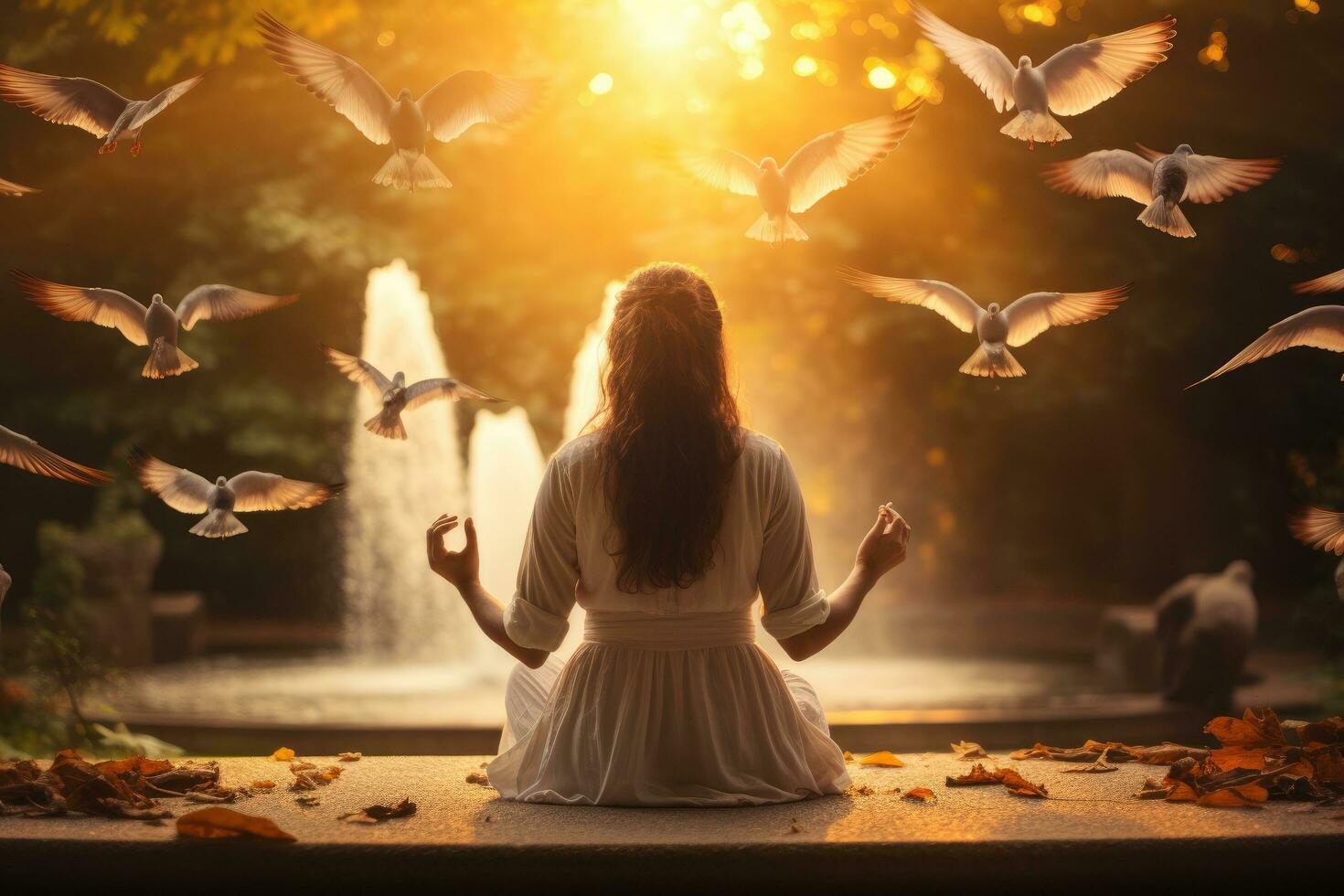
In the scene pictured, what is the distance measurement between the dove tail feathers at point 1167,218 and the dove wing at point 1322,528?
794 mm

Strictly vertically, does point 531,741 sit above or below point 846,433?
below

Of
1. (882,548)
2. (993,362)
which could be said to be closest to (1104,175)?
(993,362)

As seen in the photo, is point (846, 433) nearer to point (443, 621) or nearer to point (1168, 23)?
point (443, 621)

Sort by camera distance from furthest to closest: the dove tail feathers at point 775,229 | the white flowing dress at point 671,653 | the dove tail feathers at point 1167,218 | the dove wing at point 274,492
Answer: the dove tail feathers at point 775,229, the dove wing at point 274,492, the dove tail feathers at point 1167,218, the white flowing dress at point 671,653

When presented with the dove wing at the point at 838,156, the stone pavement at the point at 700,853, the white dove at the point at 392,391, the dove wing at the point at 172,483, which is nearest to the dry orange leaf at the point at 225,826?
the stone pavement at the point at 700,853

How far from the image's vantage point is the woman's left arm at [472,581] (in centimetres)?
332

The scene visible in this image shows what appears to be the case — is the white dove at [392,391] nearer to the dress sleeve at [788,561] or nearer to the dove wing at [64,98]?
the dress sleeve at [788,561]

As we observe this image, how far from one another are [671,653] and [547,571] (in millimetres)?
361

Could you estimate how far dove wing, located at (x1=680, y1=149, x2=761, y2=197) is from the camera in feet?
12.4

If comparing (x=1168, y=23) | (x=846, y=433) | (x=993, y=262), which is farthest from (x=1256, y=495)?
(x=1168, y=23)

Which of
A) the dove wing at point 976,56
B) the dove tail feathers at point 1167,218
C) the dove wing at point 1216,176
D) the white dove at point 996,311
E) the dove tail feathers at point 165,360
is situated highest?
the dove wing at point 976,56

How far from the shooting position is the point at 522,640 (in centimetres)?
328

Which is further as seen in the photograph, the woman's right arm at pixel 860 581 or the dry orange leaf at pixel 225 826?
the woman's right arm at pixel 860 581

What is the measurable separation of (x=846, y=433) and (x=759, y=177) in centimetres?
1400
